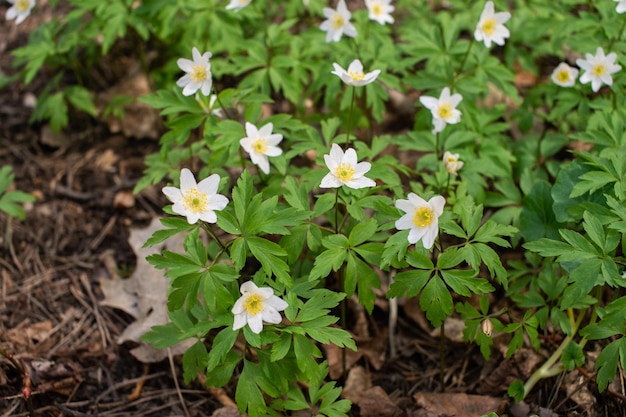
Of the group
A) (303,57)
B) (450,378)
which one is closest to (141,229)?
(303,57)

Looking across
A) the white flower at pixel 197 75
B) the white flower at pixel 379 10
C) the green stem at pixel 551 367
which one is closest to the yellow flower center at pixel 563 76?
the white flower at pixel 379 10

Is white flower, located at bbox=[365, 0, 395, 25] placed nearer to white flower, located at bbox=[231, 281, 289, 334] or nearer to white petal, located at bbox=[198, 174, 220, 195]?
white petal, located at bbox=[198, 174, 220, 195]

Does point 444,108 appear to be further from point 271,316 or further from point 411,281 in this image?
point 271,316

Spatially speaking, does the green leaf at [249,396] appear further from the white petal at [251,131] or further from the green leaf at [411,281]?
the white petal at [251,131]

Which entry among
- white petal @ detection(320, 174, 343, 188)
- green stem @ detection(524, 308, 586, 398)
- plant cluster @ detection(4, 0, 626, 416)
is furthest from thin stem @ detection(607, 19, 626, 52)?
white petal @ detection(320, 174, 343, 188)

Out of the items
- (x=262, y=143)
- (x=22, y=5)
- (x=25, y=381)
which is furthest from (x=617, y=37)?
(x=22, y=5)

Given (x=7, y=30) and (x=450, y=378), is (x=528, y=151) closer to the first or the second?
(x=450, y=378)
